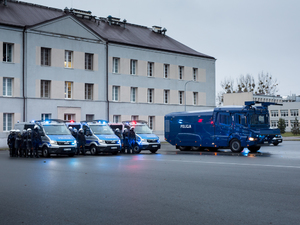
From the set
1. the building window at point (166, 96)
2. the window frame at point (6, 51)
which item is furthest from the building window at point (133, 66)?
the window frame at point (6, 51)

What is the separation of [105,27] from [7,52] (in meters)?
14.4

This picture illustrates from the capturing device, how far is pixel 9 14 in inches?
1553

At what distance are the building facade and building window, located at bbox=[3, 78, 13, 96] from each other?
0.27ft

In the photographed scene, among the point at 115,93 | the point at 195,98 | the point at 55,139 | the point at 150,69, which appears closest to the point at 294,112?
the point at 195,98

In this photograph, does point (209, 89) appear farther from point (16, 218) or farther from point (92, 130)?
point (16, 218)

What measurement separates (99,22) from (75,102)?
40.3 feet

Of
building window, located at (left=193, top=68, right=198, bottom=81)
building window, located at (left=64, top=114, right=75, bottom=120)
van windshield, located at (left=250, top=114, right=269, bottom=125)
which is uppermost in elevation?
building window, located at (left=193, top=68, right=198, bottom=81)

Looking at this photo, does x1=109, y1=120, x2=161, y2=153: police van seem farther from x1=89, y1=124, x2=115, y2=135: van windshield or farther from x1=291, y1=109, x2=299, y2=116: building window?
x1=291, y1=109, x2=299, y2=116: building window

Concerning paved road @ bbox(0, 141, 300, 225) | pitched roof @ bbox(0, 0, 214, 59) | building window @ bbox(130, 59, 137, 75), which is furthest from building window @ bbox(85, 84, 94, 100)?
paved road @ bbox(0, 141, 300, 225)

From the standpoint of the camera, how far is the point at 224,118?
88.1 ft

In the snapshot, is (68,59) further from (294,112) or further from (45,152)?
(294,112)

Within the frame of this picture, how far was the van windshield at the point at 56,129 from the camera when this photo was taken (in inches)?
944

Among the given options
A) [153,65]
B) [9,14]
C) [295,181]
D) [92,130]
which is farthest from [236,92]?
[295,181]

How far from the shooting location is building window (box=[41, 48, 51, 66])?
39.2m
